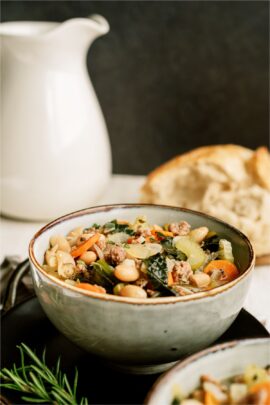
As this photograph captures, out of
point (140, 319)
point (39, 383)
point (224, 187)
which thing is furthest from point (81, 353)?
point (224, 187)

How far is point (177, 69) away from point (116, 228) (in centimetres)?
138

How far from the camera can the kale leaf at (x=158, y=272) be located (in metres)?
0.98

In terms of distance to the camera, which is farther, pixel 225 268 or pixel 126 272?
pixel 225 268

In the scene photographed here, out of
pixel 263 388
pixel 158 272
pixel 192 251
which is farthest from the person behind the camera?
pixel 192 251

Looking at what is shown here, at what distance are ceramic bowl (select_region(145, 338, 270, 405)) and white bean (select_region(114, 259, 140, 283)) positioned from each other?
9.9 inches

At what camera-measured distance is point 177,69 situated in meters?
2.40

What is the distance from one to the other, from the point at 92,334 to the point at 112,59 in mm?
1689

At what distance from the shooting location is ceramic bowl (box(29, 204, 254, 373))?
35.0 inches

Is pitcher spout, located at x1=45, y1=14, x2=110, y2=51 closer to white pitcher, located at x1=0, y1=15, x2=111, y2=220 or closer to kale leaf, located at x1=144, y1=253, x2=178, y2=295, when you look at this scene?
white pitcher, located at x1=0, y1=15, x2=111, y2=220

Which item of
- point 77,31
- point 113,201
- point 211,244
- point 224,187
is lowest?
point 113,201

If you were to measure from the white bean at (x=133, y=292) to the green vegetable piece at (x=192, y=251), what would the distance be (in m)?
0.17

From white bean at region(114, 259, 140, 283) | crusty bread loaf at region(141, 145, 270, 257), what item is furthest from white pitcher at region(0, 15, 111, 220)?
white bean at region(114, 259, 140, 283)

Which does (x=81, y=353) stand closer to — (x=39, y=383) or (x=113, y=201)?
(x=39, y=383)

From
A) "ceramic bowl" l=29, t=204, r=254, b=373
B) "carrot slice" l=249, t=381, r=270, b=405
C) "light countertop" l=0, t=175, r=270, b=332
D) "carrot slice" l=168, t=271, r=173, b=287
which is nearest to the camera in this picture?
"carrot slice" l=249, t=381, r=270, b=405
